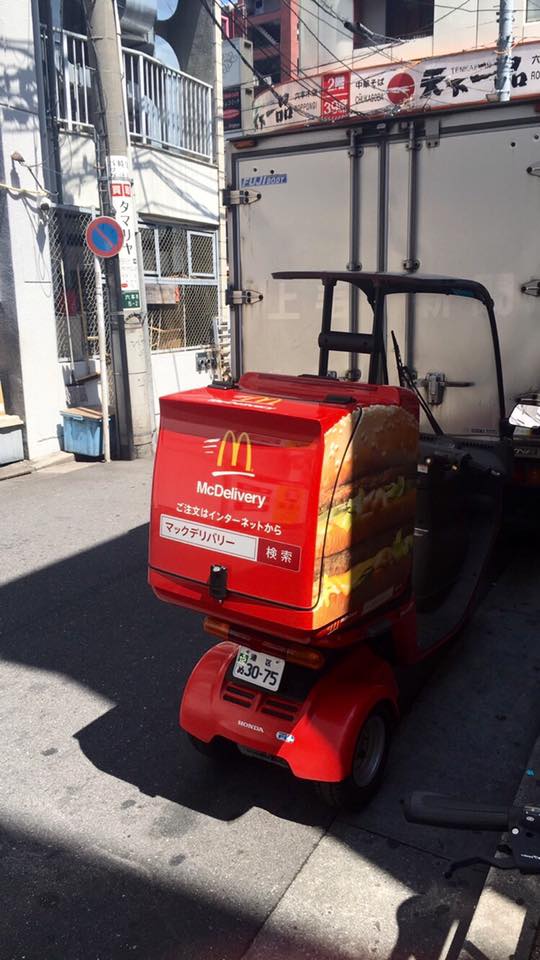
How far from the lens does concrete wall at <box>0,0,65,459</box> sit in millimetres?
8766

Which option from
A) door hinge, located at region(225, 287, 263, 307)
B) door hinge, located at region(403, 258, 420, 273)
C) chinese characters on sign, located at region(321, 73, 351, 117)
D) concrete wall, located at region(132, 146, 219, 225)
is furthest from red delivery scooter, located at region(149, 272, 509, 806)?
chinese characters on sign, located at region(321, 73, 351, 117)

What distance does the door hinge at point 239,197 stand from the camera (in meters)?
6.12

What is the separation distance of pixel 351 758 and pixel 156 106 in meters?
11.5

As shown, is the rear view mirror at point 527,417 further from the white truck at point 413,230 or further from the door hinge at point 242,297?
the door hinge at point 242,297

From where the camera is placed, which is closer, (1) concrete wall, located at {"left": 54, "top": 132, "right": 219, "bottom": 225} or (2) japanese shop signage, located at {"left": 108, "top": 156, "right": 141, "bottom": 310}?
(2) japanese shop signage, located at {"left": 108, "top": 156, "right": 141, "bottom": 310}

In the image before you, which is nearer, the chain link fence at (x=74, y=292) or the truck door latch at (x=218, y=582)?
the truck door latch at (x=218, y=582)

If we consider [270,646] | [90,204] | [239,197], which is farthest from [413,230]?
[90,204]

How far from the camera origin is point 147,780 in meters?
3.40

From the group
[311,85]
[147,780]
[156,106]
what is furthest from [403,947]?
[311,85]

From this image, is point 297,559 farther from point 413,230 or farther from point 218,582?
point 413,230

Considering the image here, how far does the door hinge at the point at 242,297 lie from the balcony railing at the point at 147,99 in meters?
4.75

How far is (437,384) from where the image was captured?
18.3 ft

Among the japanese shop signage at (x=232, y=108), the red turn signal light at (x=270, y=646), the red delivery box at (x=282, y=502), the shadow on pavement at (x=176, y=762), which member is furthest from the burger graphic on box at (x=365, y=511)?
the japanese shop signage at (x=232, y=108)

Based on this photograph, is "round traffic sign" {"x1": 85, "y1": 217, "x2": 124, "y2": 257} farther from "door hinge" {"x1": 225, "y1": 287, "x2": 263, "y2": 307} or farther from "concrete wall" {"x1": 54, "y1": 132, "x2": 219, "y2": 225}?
"door hinge" {"x1": 225, "y1": 287, "x2": 263, "y2": 307}
